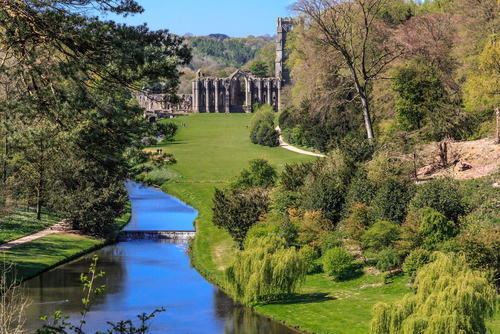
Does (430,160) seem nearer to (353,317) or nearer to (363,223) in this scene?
(363,223)

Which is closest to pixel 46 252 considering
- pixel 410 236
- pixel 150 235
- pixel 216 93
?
pixel 150 235

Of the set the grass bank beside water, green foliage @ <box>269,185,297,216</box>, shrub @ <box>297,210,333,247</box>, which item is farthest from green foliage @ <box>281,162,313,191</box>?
the grass bank beside water

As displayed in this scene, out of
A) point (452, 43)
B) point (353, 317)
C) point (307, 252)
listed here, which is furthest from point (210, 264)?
point (452, 43)

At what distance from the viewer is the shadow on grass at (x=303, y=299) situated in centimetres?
2791

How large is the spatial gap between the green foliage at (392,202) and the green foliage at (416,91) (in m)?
13.7

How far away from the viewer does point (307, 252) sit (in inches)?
1246

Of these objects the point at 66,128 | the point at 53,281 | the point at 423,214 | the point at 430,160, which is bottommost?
the point at 53,281

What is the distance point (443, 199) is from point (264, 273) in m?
10.4

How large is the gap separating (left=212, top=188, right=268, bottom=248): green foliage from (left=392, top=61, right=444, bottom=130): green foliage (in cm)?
1421

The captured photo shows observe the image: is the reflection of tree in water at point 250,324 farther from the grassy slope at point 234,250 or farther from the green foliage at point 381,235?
the green foliage at point 381,235

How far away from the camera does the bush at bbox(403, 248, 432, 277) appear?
26562mm

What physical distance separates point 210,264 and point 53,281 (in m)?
10.1

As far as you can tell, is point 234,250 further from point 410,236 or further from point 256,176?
point 410,236

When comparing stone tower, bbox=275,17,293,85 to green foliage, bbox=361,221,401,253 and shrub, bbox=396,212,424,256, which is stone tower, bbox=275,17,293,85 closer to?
green foliage, bbox=361,221,401,253
